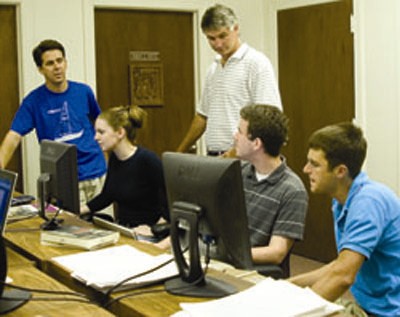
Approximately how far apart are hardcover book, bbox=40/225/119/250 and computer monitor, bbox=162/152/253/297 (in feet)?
1.85

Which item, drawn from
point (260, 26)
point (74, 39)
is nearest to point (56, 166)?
point (74, 39)

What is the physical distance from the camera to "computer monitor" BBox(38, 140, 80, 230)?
2.95 meters

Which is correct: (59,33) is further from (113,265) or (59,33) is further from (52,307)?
(52,307)

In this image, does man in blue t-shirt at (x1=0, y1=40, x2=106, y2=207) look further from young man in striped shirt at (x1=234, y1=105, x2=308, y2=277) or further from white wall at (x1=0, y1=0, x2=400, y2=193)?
young man in striped shirt at (x1=234, y1=105, x2=308, y2=277)

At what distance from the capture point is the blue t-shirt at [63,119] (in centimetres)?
443

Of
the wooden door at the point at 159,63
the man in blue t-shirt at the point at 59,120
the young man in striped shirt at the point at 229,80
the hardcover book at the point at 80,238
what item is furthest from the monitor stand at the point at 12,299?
the wooden door at the point at 159,63

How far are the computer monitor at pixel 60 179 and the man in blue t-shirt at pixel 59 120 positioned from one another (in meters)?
1.37

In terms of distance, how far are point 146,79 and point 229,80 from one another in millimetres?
1542

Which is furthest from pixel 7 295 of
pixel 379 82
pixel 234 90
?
pixel 379 82

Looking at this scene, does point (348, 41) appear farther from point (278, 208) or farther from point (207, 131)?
point (278, 208)

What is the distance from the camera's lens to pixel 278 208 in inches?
112

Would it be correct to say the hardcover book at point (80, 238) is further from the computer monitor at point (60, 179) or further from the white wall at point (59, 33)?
the white wall at point (59, 33)

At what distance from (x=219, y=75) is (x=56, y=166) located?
1.41m

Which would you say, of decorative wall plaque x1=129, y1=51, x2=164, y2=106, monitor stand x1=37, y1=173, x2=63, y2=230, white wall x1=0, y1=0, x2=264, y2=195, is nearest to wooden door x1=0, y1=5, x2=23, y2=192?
white wall x1=0, y1=0, x2=264, y2=195
